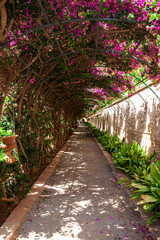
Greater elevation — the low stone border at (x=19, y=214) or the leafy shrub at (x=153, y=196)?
the leafy shrub at (x=153, y=196)

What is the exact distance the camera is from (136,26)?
2.86 m

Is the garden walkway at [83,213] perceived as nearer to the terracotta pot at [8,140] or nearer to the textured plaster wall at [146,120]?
the terracotta pot at [8,140]

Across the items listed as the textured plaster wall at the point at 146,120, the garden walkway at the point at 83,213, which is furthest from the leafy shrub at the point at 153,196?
the textured plaster wall at the point at 146,120

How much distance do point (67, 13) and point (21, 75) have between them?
1585mm

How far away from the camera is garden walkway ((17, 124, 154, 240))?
8.00 feet

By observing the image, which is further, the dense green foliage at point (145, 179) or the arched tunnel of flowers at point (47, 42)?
the dense green foliage at point (145, 179)

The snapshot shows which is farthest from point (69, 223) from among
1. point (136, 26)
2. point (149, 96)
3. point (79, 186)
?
point (149, 96)

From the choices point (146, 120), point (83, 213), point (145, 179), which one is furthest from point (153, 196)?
point (146, 120)

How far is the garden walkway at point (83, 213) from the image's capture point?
2.44m

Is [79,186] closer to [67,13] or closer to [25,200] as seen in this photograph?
[25,200]

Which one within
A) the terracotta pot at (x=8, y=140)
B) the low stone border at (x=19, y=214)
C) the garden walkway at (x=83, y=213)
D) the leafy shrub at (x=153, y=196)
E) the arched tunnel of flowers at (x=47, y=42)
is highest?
the arched tunnel of flowers at (x=47, y=42)

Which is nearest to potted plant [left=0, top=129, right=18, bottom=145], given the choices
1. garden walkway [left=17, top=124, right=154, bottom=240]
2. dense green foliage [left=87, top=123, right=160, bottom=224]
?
garden walkway [left=17, top=124, right=154, bottom=240]

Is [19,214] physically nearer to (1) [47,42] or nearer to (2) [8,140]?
(2) [8,140]

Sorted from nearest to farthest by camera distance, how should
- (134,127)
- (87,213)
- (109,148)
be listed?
(87,213) → (134,127) → (109,148)
